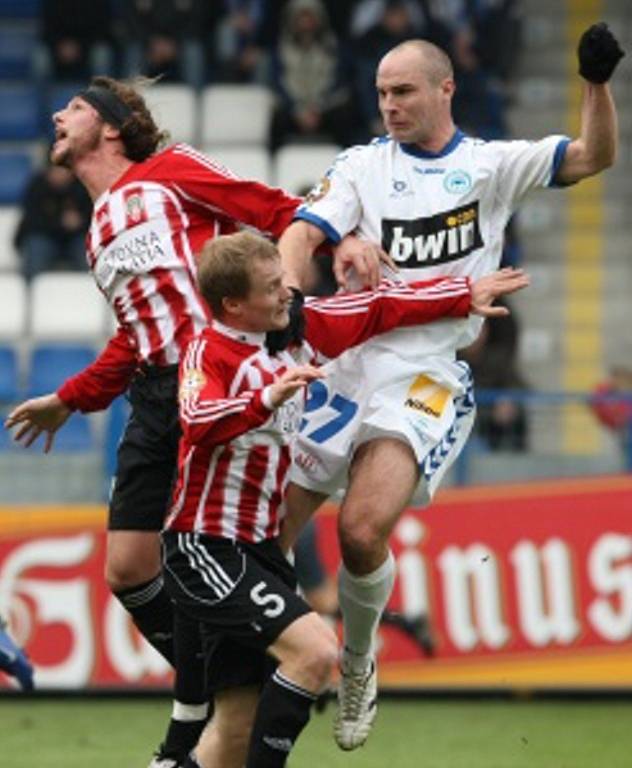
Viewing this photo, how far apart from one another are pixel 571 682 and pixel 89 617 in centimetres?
235

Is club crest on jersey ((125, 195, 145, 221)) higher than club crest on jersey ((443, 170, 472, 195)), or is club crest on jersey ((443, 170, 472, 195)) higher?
club crest on jersey ((443, 170, 472, 195))

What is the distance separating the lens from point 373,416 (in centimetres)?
803

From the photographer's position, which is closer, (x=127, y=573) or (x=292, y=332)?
(x=292, y=332)

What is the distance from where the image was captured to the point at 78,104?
8352 millimetres

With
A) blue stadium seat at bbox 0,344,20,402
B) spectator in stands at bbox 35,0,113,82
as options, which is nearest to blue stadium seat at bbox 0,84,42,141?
spectator in stands at bbox 35,0,113,82

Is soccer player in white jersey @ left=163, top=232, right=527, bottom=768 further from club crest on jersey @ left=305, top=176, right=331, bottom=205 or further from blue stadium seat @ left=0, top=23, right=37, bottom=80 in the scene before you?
blue stadium seat @ left=0, top=23, right=37, bottom=80

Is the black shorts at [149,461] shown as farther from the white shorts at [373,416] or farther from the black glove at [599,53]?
the black glove at [599,53]

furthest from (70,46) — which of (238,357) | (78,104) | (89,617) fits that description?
(238,357)

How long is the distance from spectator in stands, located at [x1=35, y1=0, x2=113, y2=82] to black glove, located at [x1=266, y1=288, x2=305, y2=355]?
30.4 ft

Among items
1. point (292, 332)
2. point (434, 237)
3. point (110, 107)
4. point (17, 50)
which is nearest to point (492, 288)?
point (434, 237)

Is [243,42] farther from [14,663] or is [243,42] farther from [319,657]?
[319,657]

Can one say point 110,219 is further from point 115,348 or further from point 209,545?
point 209,545

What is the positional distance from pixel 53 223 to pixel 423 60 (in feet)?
24.6

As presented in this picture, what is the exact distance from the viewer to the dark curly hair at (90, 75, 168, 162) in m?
8.34
